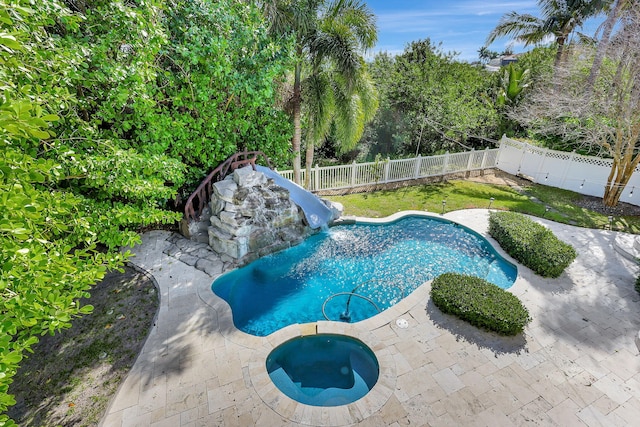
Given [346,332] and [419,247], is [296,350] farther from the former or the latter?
[419,247]

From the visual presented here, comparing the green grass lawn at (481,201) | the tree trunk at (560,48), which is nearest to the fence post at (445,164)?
the green grass lawn at (481,201)

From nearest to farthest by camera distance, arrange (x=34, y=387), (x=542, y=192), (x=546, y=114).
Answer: (x=34, y=387) < (x=546, y=114) < (x=542, y=192)

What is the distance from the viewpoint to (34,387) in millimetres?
5055

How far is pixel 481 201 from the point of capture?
44.6 feet

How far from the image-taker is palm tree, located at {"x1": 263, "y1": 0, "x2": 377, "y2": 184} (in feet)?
32.5

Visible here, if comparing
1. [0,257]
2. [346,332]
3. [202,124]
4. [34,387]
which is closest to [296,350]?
[346,332]

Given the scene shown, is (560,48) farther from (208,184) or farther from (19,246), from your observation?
(19,246)

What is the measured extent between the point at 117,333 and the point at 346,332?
456 centimetres

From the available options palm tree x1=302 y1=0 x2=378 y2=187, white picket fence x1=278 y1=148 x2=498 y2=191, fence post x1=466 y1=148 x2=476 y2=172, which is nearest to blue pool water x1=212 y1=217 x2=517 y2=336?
white picket fence x1=278 y1=148 x2=498 y2=191

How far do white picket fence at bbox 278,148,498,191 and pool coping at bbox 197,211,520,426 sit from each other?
286 inches

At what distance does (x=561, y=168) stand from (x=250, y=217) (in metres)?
15.2

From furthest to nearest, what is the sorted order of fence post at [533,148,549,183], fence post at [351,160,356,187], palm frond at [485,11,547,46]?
palm frond at [485,11,547,46] → fence post at [533,148,549,183] → fence post at [351,160,356,187]

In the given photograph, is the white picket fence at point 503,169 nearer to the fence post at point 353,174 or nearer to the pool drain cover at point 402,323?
the fence post at point 353,174

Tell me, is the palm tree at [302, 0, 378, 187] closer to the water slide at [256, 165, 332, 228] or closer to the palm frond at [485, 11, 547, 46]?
the water slide at [256, 165, 332, 228]
